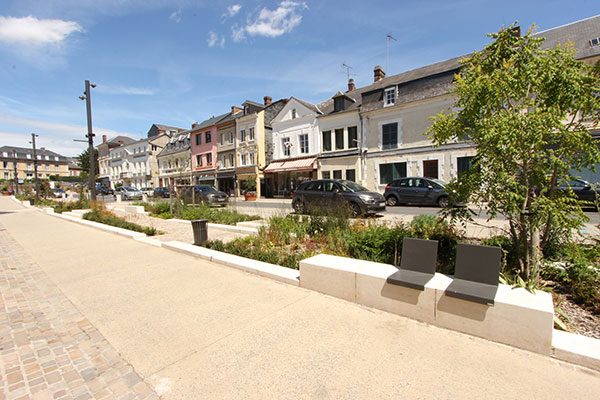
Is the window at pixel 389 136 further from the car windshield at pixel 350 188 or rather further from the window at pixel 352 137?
the car windshield at pixel 350 188

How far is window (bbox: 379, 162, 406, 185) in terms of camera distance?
68.9 feet

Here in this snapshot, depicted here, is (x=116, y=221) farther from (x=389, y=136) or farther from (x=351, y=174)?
(x=389, y=136)

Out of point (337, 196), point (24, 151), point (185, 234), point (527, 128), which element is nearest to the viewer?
point (527, 128)

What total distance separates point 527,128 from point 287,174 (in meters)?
26.2

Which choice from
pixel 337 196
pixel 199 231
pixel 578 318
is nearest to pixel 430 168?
pixel 337 196

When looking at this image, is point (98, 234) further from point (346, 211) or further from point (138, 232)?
point (346, 211)

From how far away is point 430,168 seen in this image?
19.8m

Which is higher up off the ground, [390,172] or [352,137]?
[352,137]

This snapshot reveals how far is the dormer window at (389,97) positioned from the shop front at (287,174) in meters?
7.45

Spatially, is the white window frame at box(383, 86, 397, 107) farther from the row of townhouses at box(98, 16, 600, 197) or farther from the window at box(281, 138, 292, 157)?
the window at box(281, 138, 292, 157)

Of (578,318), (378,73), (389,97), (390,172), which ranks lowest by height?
(578,318)

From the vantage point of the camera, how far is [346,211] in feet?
21.7

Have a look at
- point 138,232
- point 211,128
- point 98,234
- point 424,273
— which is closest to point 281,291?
point 424,273

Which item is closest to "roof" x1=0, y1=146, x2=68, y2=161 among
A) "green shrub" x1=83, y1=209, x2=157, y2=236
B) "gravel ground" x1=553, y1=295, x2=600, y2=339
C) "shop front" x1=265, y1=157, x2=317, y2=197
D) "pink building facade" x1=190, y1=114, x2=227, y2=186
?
"pink building facade" x1=190, y1=114, x2=227, y2=186
